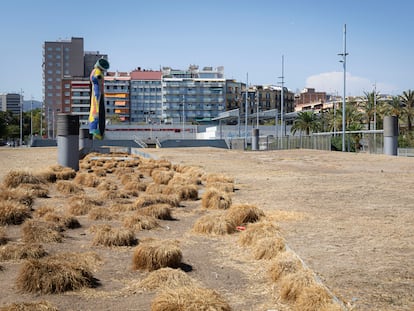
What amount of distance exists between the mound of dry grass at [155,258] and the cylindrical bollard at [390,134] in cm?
3231

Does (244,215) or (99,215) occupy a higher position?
(244,215)

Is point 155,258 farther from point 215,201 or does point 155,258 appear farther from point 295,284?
point 215,201

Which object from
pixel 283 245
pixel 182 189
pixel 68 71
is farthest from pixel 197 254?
pixel 68 71

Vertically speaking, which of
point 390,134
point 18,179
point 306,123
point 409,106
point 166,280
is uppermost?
point 409,106

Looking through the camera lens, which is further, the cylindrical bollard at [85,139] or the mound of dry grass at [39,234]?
the cylindrical bollard at [85,139]

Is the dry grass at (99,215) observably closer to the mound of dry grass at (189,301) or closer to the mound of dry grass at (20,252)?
the mound of dry grass at (20,252)

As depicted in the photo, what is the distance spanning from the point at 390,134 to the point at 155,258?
33.0m

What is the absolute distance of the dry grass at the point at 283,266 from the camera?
6.67 metres

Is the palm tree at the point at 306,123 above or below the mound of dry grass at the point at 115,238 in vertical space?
above

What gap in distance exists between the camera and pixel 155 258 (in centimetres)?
774

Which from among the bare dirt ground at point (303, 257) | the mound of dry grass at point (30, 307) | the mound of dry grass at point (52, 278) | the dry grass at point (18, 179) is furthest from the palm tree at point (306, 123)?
the mound of dry grass at point (30, 307)

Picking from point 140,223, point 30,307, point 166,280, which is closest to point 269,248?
point 166,280

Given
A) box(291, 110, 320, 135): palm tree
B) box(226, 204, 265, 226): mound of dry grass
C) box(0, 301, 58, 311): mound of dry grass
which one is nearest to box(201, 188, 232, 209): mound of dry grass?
box(226, 204, 265, 226): mound of dry grass

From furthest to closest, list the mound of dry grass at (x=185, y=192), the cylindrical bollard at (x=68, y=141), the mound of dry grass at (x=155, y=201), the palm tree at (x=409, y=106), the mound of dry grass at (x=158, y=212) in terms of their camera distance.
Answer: the palm tree at (x=409, y=106), the cylindrical bollard at (x=68, y=141), the mound of dry grass at (x=185, y=192), the mound of dry grass at (x=155, y=201), the mound of dry grass at (x=158, y=212)
